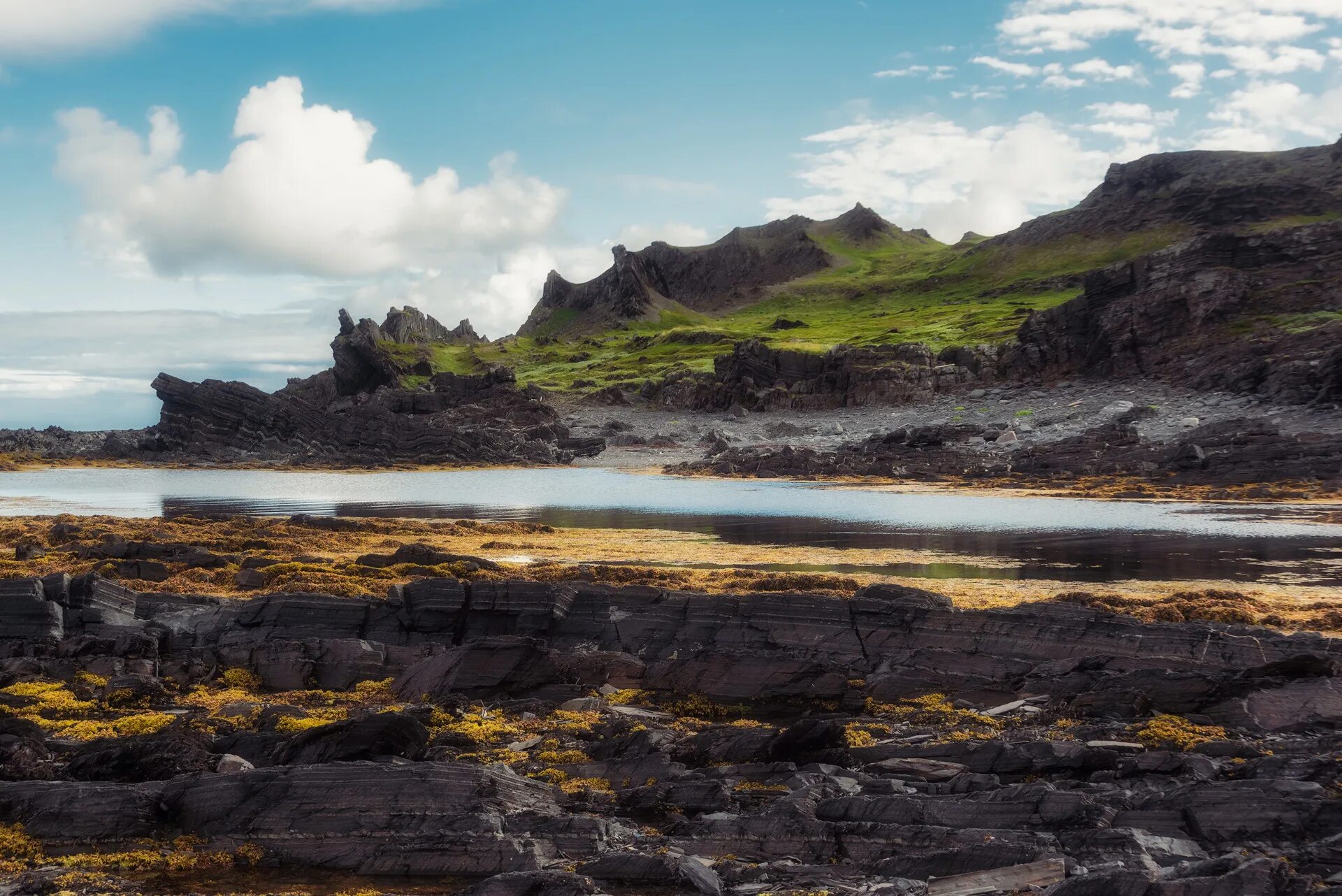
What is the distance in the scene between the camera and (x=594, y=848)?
1281 cm

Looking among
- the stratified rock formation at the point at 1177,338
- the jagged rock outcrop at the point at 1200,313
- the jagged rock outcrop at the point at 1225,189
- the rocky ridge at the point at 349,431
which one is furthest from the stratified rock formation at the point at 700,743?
the jagged rock outcrop at the point at 1225,189

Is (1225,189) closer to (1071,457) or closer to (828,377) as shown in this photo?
(828,377)

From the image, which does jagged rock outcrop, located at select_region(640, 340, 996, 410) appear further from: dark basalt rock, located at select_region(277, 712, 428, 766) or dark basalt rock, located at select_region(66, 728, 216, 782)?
dark basalt rock, located at select_region(66, 728, 216, 782)

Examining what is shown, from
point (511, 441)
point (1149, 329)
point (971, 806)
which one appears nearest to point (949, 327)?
point (1149, 329)

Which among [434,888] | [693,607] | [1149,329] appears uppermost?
[1149,329]

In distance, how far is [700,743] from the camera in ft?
54.2

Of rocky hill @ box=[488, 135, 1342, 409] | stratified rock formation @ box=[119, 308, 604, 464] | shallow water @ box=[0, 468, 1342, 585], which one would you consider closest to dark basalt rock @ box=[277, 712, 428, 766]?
shallow water @ box=[0, 468, 1342, 585]

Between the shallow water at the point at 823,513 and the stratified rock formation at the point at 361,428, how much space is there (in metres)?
16.0

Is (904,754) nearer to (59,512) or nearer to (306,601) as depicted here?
(306,601)

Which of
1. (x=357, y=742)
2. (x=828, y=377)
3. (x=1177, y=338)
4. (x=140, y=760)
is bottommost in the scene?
(x=140, y=760)

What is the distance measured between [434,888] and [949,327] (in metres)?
161

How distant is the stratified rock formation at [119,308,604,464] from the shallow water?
16.0m

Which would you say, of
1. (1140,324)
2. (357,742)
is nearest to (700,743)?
(357,742)

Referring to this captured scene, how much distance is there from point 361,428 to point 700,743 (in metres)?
117
